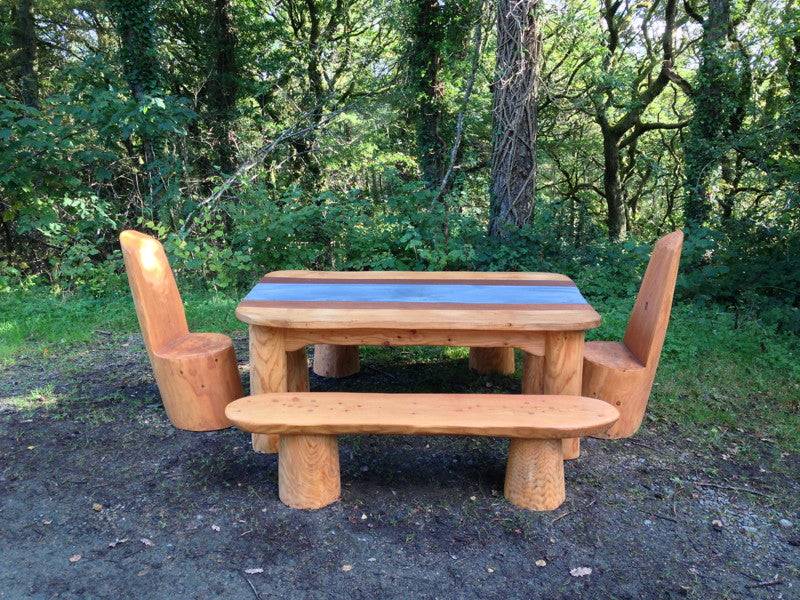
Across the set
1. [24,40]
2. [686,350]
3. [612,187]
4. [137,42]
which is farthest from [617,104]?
[24,40]

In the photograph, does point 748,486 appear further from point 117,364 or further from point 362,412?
point 117,364

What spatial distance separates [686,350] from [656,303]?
1.59m

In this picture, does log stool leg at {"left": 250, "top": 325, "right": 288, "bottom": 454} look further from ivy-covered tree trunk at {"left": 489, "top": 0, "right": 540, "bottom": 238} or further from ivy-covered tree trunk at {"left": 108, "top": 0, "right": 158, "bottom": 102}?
ivy-covered tree trunk at {"left": 108, "top": 0, "right": 158, "bottom": 102}

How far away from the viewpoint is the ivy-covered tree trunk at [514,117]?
568cm

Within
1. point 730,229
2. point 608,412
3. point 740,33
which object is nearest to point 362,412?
point 608,412

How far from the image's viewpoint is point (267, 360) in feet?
9.09

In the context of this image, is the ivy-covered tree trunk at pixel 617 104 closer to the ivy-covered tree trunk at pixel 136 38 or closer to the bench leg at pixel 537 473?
the ivy-covered tree trunk at pixel 136 38

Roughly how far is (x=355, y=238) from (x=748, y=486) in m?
4.38

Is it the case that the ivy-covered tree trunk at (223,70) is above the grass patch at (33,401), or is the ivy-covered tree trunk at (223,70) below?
above

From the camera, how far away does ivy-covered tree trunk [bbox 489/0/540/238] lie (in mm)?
5680

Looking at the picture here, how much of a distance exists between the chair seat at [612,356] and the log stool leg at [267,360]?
62.9 inches

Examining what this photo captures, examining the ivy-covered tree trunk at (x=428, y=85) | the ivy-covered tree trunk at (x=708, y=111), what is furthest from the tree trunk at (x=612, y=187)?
the ivy-covered tree trunk at (x=428, y=85)

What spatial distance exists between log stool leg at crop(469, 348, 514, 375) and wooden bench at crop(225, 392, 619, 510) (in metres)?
1.43

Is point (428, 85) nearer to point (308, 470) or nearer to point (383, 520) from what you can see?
point (308, 470)
